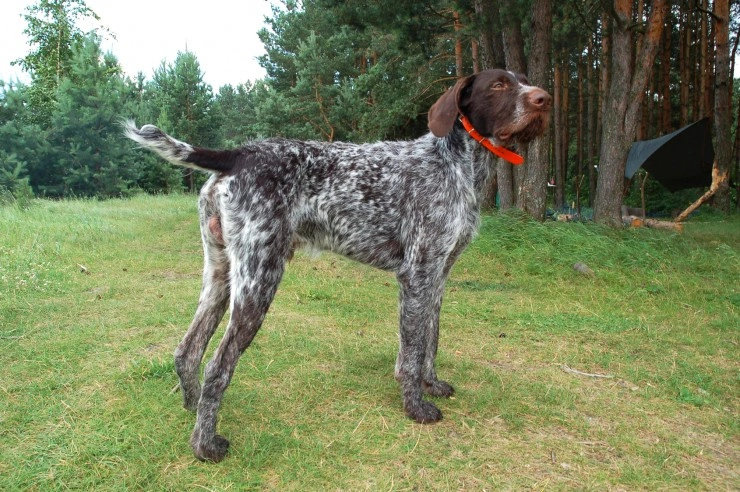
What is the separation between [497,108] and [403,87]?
12.5 m

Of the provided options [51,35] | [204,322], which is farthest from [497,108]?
[51,35]

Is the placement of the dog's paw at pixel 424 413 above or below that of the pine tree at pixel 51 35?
below

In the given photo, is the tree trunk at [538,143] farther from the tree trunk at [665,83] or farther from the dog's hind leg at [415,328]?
the tree trunk at [665,83]

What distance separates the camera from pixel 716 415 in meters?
3.80

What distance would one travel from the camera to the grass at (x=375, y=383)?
3039 mm

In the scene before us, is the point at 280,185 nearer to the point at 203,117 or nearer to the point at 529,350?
the point at 529,350

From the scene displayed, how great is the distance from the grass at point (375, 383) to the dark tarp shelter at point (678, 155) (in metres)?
7.74

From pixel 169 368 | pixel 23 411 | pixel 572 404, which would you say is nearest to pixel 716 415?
pixel 572 404

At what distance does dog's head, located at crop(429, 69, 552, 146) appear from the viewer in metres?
3.66

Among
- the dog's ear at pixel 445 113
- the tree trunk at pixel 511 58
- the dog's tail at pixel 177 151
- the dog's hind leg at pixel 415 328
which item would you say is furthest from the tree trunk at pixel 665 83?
the dog's tail at pixel 177 151

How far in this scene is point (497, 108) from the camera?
3768 mm

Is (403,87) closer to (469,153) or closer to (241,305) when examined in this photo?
(469,153)

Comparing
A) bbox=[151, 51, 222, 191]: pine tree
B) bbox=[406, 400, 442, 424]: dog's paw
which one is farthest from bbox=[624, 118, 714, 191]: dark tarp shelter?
bbox=[151, 51, 222, 191]: pine tree

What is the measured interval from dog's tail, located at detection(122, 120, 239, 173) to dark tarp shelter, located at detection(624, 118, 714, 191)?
13.3 m
